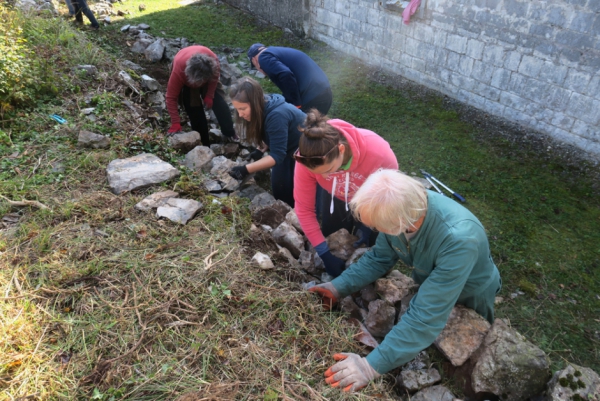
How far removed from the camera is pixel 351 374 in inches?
78.7

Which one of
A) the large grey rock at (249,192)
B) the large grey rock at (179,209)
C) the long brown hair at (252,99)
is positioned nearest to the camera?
the long brown hair at (252,99)

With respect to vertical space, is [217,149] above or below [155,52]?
below

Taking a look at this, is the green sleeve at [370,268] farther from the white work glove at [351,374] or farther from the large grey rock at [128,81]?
the large grey rock at [128,81]

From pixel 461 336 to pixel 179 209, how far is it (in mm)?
2396

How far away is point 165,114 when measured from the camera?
18.6 feet

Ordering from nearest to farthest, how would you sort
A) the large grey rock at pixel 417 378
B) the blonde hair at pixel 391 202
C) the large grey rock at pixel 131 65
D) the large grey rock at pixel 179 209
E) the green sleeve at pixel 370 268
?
1. the blonde hair at pixel 391 202
2. the large grey rock at pixel 417 378
3. the green sleeve at pixel 370 268
4. the large grey rock at pixel 179 209
5. the large grey rock at pixel 131 65

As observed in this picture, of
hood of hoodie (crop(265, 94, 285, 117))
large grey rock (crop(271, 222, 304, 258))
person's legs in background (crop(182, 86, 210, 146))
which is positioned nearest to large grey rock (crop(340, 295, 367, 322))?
large grey rock (crop(271, 222, 304, 258))

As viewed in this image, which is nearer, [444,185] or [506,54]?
[444,185]

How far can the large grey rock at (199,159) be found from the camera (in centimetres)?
433

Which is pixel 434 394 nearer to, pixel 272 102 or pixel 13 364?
pixel 13 364

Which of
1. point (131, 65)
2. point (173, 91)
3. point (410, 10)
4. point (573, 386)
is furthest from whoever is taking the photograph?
point (131, 65)

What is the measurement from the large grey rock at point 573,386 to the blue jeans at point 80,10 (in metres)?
10.7

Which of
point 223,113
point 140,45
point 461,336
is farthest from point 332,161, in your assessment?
point 140,45

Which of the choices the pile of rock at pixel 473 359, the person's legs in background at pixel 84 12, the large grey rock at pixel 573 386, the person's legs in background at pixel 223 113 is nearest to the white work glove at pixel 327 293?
the pile of rock at pixel 473 359
